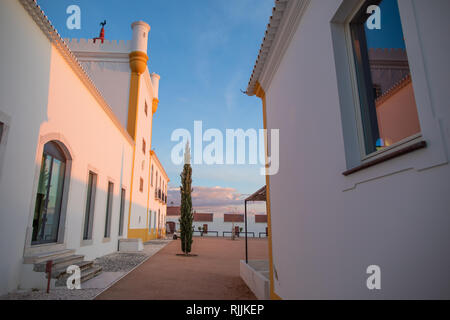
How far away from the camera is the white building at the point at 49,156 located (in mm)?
4816

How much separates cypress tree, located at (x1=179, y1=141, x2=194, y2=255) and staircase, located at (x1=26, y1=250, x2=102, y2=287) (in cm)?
574

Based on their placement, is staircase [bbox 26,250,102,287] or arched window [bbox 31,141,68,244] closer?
staircase [bbox 26,250,102,287]

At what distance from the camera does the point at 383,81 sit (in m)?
2.53

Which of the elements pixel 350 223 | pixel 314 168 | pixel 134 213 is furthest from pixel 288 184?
pixel 134 213

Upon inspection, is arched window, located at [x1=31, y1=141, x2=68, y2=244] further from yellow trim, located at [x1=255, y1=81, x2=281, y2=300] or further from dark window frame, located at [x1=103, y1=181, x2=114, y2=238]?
yellow trim, located at [x1=255, y1=81, x2=281, y2=300]

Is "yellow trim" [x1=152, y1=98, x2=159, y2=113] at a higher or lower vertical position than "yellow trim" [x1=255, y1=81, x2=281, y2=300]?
higher

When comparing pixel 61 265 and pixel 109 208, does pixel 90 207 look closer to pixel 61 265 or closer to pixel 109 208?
pixel 109 208

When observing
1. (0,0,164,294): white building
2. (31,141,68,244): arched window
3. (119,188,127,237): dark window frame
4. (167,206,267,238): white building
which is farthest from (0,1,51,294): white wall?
(167,206,267,238): white building

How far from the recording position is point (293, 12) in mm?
3906

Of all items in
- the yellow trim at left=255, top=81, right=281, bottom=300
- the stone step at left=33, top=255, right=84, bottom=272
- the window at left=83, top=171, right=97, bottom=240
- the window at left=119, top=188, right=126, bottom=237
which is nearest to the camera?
the yellow trim at left=255, top=81, right=281, bottom=300

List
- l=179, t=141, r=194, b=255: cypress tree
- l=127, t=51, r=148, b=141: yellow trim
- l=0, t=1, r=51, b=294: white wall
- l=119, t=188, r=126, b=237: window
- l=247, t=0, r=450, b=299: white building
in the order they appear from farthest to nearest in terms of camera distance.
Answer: l=127, t=51, r=148, b=141: yellow trim
l=119, t=188, r=126, b=237: window
l=179, t=141, r=194, b=255: cypress tree
l=0, t=1, r=51, b=294: white wall
l=247, t=0, r=450, b=299: white building

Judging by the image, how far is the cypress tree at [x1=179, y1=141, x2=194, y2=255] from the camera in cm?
1269

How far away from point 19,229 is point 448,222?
648 centimetres
